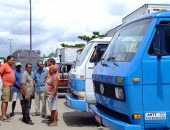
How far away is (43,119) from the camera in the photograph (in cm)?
1229

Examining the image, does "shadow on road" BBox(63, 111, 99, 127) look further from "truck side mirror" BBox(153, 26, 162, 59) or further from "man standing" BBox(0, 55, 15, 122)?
"truck side mirror" BBox(153, 26, 162, 59)

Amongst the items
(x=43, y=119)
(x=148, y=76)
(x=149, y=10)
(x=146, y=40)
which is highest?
(x=149, y=10)

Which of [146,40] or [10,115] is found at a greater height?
[146,40]

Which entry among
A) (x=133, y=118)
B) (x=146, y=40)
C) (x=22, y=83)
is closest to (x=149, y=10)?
(x=146, y=40)

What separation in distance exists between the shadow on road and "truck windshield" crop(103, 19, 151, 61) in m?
3.79

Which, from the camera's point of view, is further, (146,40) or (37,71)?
(37,71)

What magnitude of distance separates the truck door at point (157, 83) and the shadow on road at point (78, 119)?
198 inches

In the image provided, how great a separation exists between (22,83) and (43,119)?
63.1 inches

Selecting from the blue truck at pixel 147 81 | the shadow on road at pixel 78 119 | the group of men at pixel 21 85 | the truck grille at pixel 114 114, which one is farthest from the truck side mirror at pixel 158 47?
the group of men at pixel 21 85

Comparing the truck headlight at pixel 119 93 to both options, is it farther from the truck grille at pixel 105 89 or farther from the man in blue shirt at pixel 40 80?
the man in blue shirt at pixel 40 80

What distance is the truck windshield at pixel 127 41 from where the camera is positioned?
6.66m

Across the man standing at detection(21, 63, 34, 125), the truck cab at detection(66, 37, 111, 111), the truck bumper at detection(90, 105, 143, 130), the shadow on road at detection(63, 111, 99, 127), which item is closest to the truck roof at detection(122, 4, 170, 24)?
the truck cab at detection(66, 37, 111, 111)

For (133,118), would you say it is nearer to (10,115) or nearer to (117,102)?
(117,102)

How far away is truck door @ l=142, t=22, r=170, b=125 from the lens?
630 centimetres
